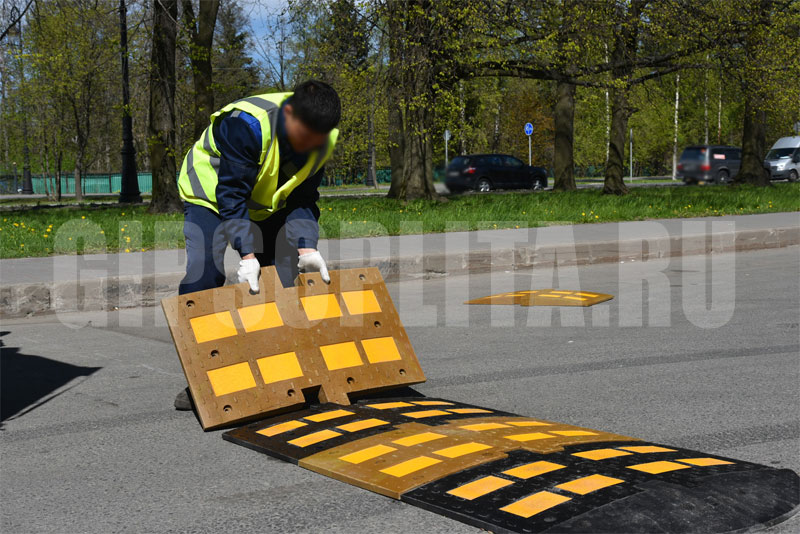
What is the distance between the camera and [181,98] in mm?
20906

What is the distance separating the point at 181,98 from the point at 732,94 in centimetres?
1438

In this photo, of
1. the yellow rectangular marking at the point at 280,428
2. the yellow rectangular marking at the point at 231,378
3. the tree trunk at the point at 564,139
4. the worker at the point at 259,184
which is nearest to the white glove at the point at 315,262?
the worker at the point at 259,184

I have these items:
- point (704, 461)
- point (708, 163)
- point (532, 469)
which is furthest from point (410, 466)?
point (708, 163)

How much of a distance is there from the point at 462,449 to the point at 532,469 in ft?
1.21

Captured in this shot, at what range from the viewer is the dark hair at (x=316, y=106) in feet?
13.0

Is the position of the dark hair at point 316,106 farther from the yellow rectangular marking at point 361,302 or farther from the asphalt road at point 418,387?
the asphalt road at point 418,387

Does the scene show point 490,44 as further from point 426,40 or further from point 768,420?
point 768,420

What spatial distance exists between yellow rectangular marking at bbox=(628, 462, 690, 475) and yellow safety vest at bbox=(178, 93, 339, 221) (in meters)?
2.03

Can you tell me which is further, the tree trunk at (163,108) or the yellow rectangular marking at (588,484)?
the tree trunk at (163,108)

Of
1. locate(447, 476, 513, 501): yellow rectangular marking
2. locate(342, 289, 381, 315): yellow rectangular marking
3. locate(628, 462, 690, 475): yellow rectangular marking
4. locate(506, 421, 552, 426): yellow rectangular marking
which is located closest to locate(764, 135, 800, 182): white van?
locate(342, 289, 381, 315): yellow rectangular marking

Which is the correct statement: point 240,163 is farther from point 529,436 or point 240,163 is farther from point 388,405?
point 529,436

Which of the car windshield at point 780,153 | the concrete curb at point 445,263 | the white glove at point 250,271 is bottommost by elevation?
the concrete curb at point 445,263

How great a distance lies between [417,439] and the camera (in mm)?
3930

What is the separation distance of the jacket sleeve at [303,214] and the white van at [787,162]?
4177 cm
